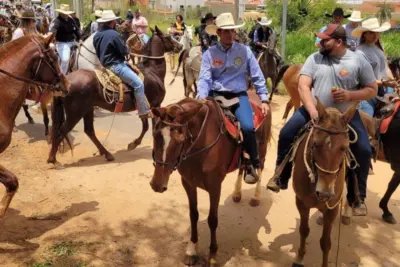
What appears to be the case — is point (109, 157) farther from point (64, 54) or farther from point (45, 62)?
point (64, 54)

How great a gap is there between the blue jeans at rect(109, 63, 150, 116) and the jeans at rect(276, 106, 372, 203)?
375cm

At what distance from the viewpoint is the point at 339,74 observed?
414 centimetres

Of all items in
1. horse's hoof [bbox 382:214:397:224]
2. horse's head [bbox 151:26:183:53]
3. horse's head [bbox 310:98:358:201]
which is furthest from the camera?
horse's head [bbox 151:26:183:53]

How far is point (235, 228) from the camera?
17.1 feet

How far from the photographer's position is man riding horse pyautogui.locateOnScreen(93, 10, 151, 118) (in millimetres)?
7176

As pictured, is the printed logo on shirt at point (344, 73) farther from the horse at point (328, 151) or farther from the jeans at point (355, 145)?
the horse at point (328, 151)

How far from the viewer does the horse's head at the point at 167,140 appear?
3.56m

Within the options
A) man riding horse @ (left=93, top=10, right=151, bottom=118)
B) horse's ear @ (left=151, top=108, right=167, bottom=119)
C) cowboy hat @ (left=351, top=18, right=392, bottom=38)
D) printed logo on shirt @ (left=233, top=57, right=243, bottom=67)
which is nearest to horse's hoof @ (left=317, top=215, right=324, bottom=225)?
printed logo on shirt @ (left=233, top=57, right=243, bottom=67)

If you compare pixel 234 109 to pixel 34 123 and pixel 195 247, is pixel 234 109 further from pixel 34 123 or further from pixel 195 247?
pixel 34 123

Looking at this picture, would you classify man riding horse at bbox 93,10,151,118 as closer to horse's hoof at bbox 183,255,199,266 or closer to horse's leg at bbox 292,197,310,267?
horse's hoof at bbox 183,255,199,266

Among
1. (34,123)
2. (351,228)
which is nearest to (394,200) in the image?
(351,228)

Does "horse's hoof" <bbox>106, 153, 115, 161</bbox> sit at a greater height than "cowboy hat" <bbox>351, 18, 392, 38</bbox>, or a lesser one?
lesser

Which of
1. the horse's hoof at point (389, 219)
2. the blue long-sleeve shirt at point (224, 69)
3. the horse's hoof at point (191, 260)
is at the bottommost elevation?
the horse's hoof at point (389, 219)

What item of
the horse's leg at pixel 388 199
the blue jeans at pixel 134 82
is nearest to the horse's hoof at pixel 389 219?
the horse's leg at pixel 388 199
